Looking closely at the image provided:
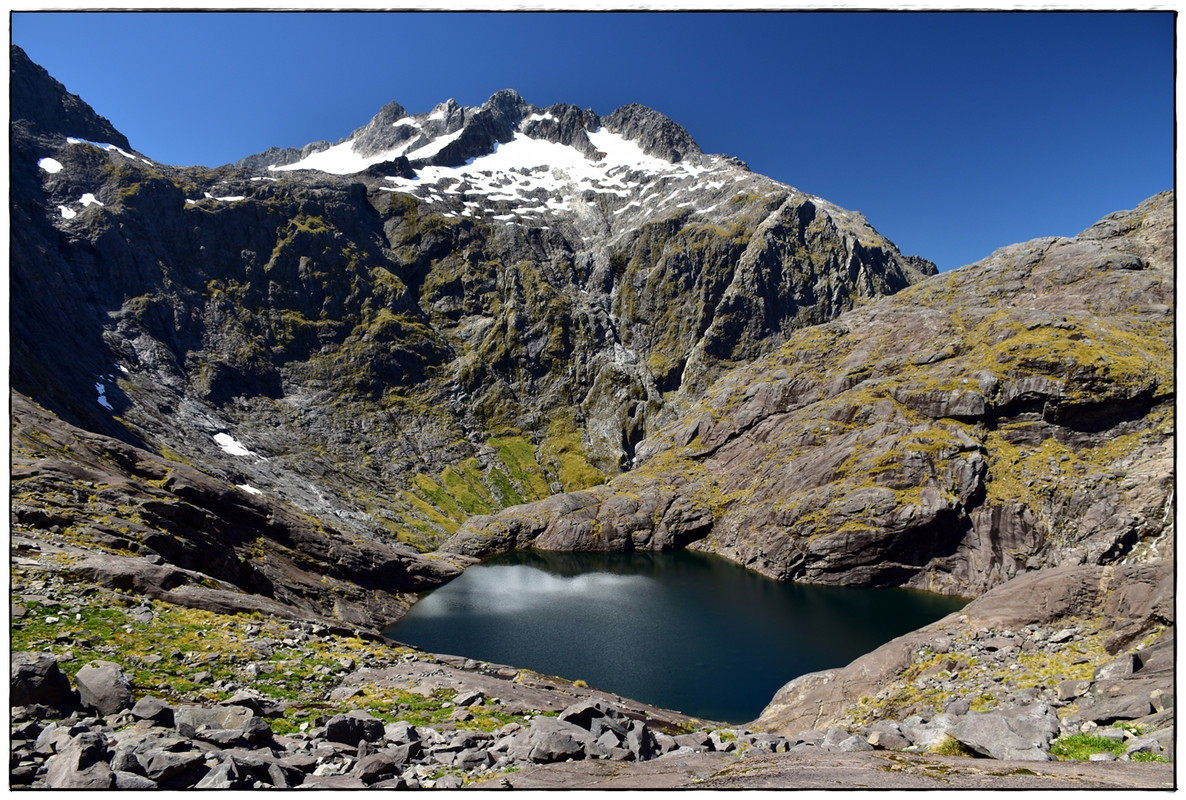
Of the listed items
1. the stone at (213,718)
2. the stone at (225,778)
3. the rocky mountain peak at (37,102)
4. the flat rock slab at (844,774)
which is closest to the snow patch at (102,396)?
the rocky mountain peak at (37,102)

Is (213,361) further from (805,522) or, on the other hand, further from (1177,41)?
(1177,41)

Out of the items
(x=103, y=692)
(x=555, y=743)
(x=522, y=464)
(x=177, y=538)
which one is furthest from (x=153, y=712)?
(x=522, y=464)

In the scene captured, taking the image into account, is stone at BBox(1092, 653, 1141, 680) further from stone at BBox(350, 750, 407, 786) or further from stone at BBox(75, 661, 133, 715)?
stone at BBox(75, 661, 133, 715)

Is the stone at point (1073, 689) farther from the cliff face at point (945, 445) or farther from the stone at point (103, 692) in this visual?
the cliff face at point (945, 445)

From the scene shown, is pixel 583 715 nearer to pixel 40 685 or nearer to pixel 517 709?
pixel 517 709

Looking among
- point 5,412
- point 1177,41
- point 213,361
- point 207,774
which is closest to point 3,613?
point 5,412

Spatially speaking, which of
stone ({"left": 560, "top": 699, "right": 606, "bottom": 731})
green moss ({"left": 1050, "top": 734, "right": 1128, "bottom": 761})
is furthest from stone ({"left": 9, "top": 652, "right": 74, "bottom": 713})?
green moss ({"left": 1050, "top": 734, "right": 1128, "bottom": 761})

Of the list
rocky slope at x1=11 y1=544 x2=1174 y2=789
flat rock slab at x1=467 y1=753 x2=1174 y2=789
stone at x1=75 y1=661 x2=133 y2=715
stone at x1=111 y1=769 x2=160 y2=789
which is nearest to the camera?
stone at x1=111 y1=769 x2=160 y2=789
